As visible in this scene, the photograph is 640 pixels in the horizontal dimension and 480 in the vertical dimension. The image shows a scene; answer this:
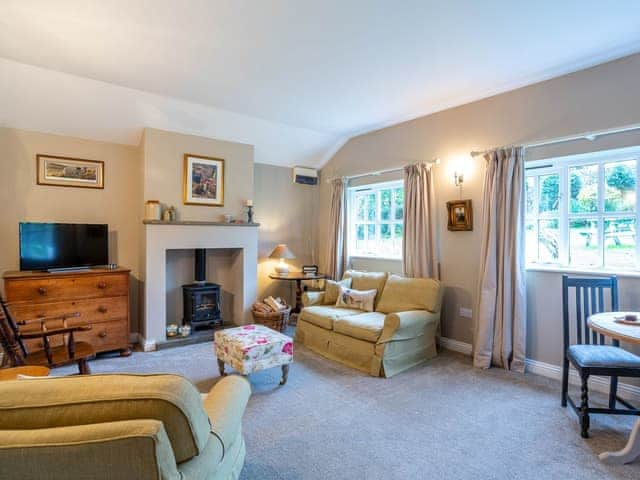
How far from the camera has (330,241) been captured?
5.56 metres

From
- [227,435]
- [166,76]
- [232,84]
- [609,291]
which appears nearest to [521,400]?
[609,291]

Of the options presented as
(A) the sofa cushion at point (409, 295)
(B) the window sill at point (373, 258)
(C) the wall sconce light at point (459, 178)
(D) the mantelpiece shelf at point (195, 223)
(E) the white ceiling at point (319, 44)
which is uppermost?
(E) the white ceiling at point (319, 44)

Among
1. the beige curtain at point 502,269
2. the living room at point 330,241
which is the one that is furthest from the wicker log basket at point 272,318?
the beige curtain at point 502,269

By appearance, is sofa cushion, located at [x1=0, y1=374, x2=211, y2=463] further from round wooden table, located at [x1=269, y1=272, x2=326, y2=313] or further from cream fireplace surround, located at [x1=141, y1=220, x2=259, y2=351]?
round wooden table, located at [x1=269, y1=272, x2=326, y2=313]

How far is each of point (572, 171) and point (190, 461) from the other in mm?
3844

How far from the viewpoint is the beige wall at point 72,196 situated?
377 centimetres

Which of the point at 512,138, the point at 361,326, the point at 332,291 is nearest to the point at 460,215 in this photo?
the point at 512,138

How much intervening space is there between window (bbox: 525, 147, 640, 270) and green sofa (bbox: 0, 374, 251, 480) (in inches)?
142

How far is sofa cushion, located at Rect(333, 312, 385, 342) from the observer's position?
343 centimetres

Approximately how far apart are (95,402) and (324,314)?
306cm

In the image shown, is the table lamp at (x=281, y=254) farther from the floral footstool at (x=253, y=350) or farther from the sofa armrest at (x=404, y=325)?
the sofa armrest at (x=404, y=325)

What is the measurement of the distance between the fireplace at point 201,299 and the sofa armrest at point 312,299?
1.19 metres

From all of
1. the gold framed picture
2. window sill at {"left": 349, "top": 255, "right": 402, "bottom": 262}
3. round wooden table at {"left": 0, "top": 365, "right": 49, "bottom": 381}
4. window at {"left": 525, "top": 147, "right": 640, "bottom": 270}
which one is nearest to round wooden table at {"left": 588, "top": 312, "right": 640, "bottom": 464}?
window at {"left": 525, "top": 147, "right": 640, "bottom": 270}

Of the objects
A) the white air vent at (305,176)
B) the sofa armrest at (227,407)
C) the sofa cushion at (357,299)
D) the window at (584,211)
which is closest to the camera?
the sofa armrest at (227,407)
